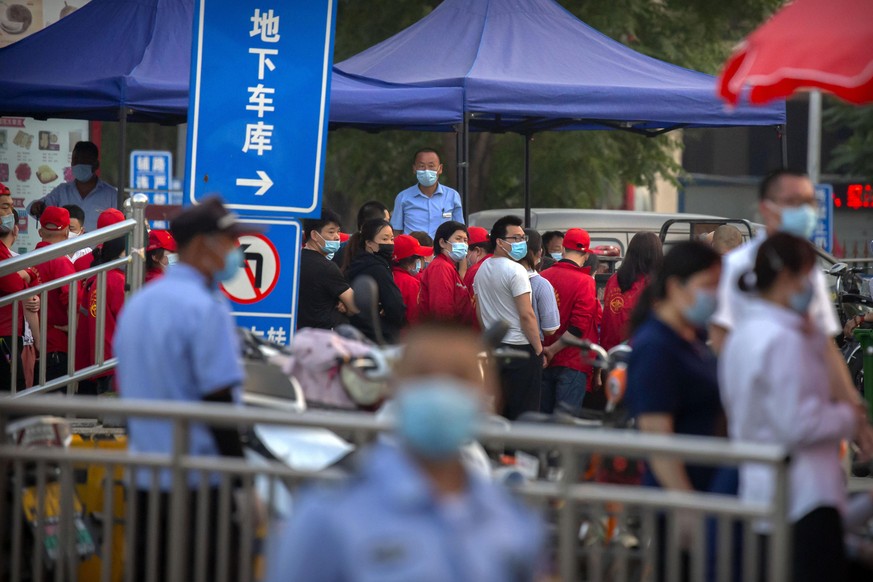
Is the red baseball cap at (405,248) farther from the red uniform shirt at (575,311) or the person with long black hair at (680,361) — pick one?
the person with long black hair at (680,361)

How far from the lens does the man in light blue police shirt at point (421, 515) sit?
2684 millimetres

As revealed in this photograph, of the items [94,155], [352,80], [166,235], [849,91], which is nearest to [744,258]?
[849,91]

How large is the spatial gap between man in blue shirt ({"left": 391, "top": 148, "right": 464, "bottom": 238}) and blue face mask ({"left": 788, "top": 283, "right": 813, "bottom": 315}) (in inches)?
341

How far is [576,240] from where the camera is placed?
10727 millimetres

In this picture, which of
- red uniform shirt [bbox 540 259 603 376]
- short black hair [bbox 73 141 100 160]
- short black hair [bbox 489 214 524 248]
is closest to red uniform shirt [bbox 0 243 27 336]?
short black hair [bbox 489 214 524 248]

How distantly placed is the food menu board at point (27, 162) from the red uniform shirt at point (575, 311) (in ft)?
22.6

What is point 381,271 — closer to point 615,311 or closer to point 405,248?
point 405,248

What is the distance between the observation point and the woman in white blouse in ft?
14.2

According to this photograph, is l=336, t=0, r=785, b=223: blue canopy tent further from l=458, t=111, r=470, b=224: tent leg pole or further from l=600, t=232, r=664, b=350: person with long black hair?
l=600, t=232, r=664, b=350: person with long black hair

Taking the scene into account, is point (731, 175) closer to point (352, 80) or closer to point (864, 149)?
point (864, 149)

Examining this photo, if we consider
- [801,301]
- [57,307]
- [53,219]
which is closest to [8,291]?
[57,307]

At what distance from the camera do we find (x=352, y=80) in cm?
1298

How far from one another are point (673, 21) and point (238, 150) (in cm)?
1424

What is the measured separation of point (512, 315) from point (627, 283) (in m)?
0.85
